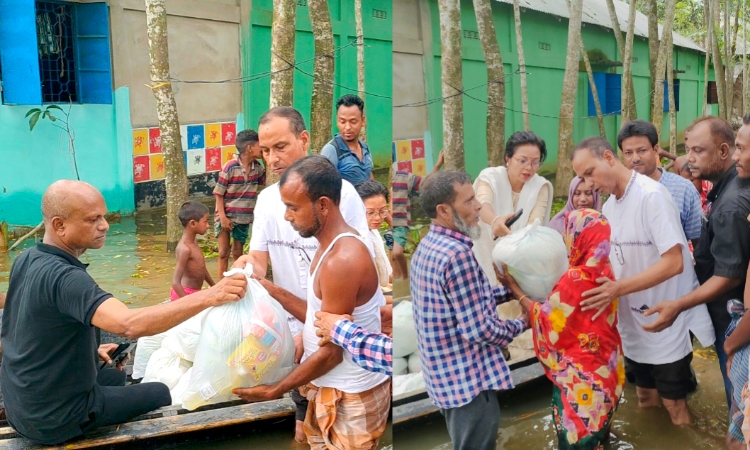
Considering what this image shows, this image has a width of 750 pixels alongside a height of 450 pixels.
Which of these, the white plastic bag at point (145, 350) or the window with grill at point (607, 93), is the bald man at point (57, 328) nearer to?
the white plastic bag at point (145, 350)

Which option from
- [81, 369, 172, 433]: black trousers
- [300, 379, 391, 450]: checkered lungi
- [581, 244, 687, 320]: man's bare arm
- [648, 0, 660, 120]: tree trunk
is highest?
[648, 0, 660, 120]: tree trunk

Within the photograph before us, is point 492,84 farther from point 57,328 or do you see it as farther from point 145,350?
point 145,350

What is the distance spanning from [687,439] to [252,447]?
1798 mm

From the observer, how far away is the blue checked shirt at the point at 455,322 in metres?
2.20

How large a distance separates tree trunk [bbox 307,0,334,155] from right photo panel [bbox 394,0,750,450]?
4275mm

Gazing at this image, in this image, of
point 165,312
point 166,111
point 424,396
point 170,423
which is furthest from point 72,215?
point 166,111

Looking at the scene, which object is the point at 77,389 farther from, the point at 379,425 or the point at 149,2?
the point at 149,2

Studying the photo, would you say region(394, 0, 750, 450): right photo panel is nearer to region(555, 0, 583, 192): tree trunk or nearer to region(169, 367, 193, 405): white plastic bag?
region(555, 0, 583, 192): tree trunk

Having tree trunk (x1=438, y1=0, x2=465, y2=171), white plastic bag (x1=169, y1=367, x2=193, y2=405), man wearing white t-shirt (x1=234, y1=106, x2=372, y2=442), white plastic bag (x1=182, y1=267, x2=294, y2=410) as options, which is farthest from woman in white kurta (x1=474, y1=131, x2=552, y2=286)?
white plastic bag (x1=169, y1=367, x2=193, y2=405)

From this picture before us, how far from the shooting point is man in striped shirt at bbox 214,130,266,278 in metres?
6.09

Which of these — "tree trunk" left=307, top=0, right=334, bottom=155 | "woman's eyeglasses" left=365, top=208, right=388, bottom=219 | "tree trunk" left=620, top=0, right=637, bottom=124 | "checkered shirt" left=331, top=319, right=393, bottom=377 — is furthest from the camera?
"tree trunk" left=307, top=0, right=334, bottom=155

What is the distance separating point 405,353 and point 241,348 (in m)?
0.68

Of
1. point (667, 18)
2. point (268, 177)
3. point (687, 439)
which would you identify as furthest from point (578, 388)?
point (268, 177)

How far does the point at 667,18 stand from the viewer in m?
2.74
